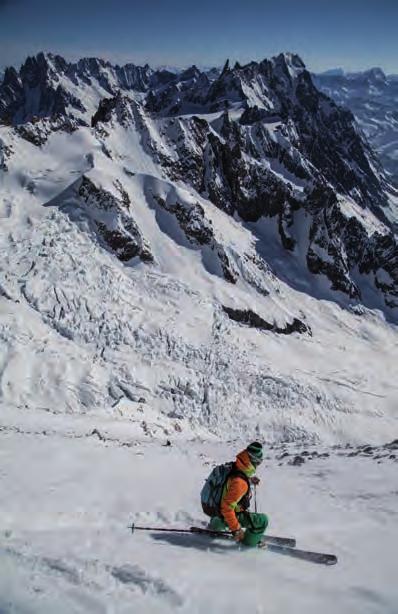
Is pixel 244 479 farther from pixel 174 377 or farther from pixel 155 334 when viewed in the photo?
pixel 155 334

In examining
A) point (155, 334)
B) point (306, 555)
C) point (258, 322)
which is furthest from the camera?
point (258, 322)

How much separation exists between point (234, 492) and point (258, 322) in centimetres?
4321

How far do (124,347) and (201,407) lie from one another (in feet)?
22.4

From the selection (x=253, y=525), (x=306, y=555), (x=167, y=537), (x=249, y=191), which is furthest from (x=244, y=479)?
(x=249, y=191)

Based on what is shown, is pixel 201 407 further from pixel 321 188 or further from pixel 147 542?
pixel 321 188

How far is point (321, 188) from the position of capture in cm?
7638

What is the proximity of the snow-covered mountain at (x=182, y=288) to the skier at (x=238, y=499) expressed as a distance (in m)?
18.7

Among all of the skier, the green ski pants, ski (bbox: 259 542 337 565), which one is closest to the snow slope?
the skier

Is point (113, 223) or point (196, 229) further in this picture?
point (196, 229)

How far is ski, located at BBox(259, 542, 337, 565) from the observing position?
25.9 feet

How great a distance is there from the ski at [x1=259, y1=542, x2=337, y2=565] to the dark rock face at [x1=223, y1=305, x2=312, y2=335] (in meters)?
40.6

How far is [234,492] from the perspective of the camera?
28.1ft

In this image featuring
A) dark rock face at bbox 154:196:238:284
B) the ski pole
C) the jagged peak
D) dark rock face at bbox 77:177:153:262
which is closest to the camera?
the ski pole

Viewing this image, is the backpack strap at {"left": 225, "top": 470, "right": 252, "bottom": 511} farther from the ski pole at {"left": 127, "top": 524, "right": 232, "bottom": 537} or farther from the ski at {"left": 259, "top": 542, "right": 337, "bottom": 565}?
the ski at {"left": 259, "top": 542, "right": 337, "bottom": 565}
